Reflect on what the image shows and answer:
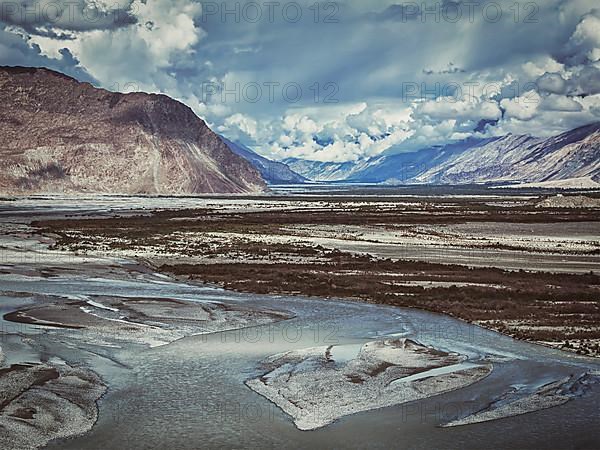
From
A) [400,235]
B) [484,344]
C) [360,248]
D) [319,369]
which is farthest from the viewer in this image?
[400,235]

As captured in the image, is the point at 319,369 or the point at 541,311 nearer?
the point at 319,369

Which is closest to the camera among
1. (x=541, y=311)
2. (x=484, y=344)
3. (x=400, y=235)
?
(x=484, y=344)

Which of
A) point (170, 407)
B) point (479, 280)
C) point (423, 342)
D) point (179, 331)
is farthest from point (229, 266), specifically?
point (170, 407)

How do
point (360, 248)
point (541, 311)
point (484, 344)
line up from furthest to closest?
point (360, 248)
point (541, 311)
point (484, 344)

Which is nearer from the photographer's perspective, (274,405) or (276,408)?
(276,408)

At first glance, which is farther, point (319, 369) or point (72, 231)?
point (72, 231)

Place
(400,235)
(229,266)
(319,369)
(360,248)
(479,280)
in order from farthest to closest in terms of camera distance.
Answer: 1. (400,235)
2. (360,248)
3. (229,266)
4. (479,280)
5. (319,369)

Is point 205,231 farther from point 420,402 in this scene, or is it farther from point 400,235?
point 420,402

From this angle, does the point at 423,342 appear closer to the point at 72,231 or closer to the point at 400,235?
the point at 400,235

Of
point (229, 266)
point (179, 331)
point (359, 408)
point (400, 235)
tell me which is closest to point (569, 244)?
point (400, 235)
